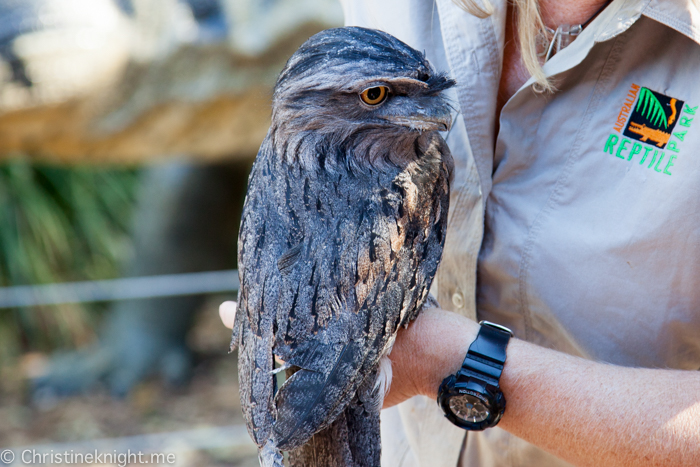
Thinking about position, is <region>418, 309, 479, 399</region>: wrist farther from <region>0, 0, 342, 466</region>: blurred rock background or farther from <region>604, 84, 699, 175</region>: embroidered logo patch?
<region>0, 0, 342, 466</region>: blurred rock background

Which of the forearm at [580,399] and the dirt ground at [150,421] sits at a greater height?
the forearm at [580,399]

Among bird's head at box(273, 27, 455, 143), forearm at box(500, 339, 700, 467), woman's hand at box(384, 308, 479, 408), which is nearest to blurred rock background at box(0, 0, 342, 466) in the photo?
bird's head at box(273, 27, 455, 143)

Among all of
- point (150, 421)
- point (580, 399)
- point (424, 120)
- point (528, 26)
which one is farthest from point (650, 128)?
point (150, 421)

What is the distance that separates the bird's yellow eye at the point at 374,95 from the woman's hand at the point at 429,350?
0.47 metres

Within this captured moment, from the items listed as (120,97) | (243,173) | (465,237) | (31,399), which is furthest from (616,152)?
(31,399)

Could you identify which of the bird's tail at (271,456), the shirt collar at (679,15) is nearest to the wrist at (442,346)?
the bird's tail at (271,456)

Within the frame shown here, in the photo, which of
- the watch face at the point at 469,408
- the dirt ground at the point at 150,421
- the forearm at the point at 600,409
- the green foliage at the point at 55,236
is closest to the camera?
the forearm at the point at 600,409

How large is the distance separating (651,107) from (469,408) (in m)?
0.71

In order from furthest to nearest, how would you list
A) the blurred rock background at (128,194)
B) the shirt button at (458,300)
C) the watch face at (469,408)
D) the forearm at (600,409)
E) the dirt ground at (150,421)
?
the dirt ground at (150,421), the blurred rock background at (128,194), the shirt button at (458,300), the watch face at (469,408), the forearm at (600,409)

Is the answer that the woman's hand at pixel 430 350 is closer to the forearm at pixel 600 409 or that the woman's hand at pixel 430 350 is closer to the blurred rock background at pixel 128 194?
the forearm at pixel 600 409

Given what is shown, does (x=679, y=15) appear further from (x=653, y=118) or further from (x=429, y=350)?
(x=429, y=350)

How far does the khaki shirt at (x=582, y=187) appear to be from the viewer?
1132mm

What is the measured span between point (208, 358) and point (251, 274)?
4732mm

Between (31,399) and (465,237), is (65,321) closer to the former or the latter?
(31,399)
